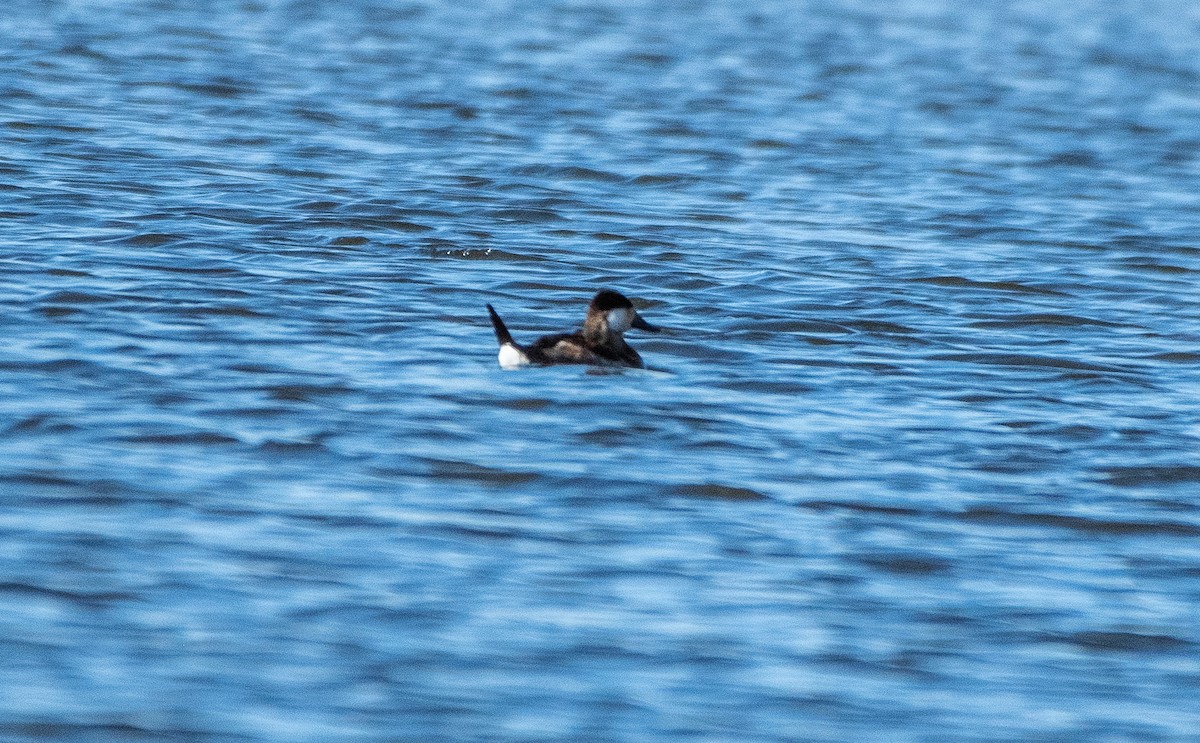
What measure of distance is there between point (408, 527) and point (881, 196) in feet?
31.9

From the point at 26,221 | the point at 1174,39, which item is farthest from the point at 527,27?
the point at 26,221

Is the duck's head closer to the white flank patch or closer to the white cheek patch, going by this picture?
the white cheek patch

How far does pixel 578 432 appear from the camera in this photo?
816cm

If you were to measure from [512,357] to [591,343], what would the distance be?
0.51m

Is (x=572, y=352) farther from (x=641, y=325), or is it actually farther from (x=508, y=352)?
(x=641, y=325)

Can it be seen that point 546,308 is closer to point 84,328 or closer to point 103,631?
point 84,328


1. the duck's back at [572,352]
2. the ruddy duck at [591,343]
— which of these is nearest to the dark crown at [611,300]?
the ruddy duck at [591,343]

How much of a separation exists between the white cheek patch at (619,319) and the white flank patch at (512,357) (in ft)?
1.85

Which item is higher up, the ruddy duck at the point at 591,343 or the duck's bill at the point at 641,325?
the duck's bill at the point at 641,325

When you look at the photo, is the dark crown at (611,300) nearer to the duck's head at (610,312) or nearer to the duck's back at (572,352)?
the duck's head at (610,312)

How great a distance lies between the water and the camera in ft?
18.1

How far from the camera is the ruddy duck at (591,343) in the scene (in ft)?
29.8

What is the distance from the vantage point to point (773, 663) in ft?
18.7

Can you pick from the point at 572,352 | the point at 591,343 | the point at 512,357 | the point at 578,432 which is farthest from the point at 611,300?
the point at 578,432
